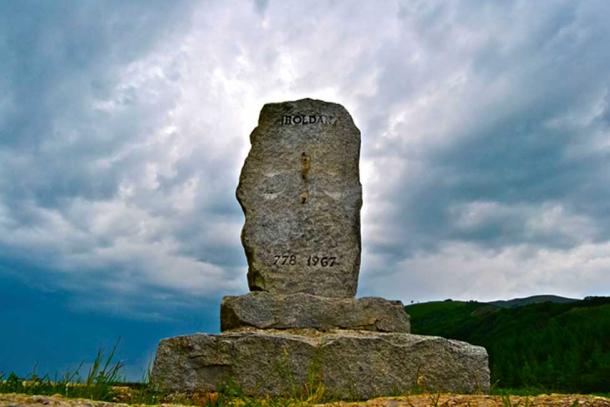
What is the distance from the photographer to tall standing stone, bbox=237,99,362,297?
8859 mm

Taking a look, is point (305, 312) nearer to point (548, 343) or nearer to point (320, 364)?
point (320, 364)

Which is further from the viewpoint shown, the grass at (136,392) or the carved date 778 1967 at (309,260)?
the carved date 778 1967 at (309,260)

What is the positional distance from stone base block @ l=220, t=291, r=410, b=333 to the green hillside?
4.54 meters

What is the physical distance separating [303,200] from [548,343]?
30.5ft

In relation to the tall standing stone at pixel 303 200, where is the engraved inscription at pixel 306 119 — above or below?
above

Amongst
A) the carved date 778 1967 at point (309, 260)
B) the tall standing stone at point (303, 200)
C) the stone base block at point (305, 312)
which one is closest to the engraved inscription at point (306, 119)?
the tall standing stone at point (303, 200)

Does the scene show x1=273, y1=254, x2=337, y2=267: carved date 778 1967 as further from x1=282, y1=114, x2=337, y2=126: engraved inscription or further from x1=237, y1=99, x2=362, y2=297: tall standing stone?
x1=282, y1=114, x2=337, y2=126: engraved inscription

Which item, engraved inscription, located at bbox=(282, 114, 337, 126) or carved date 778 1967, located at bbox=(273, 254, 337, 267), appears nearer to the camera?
carved date 778 1967, located at bbox=(273, 254, 337, 267)

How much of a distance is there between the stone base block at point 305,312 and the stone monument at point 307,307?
0.01 metres

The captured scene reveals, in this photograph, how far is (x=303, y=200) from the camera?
30.0 feet

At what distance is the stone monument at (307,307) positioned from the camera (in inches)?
285

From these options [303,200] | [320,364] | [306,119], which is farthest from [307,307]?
[306,119]

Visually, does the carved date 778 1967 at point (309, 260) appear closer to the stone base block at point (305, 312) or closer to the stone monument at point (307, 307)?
the stone monument at point (307, 307)

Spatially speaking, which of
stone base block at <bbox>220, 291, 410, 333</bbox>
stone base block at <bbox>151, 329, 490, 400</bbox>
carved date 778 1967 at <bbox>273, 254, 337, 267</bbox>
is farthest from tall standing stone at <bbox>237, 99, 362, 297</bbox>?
stone base block at <bbox>151, 329, 490, 400</bbox>
